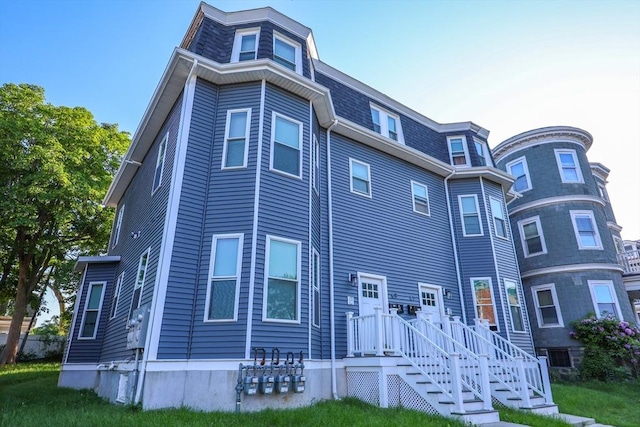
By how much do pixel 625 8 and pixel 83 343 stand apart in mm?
17402

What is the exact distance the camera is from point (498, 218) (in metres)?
13.7

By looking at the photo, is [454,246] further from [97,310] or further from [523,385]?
Answer: [97,310]

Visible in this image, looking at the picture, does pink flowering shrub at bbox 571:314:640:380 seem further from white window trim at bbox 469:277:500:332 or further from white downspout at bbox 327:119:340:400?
white downspout at bbox 327:119:340:400

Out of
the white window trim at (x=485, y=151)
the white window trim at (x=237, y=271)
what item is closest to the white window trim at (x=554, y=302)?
the white window trim at (x=485, y=151)

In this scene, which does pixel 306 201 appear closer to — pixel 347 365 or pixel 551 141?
pixel 347 365

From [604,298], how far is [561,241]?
2673 millimetres

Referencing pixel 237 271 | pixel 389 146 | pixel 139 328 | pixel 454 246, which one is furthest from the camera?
pixel 454 246

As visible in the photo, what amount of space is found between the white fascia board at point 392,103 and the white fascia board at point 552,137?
123 inches

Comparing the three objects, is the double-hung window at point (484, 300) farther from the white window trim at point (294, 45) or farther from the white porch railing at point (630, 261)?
the white porch railing at point (630, 261)

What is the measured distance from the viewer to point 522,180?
1783 centimetres

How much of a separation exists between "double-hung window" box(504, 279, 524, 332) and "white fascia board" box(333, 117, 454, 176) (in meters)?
4.40

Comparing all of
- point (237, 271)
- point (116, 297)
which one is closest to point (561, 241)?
point (237, 271)

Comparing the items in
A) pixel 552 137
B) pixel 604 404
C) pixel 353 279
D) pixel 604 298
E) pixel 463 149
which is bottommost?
pixel 604 404

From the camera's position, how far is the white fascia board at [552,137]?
17156mm
